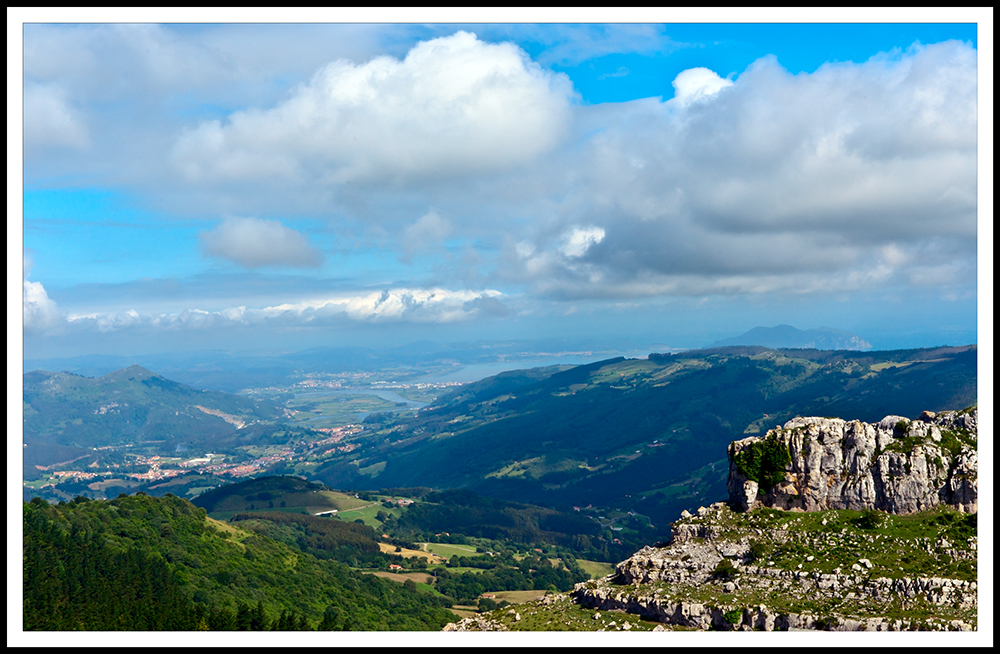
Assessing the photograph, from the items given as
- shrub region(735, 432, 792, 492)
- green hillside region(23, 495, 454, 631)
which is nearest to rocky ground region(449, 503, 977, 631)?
shrub region(735, 432, 792, 492)

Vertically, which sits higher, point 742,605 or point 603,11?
point 603,11

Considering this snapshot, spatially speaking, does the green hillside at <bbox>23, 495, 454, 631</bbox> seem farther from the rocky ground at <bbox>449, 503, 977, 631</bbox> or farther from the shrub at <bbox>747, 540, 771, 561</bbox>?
the shrub at <bbox>747, 540, 771, 561</bbox>

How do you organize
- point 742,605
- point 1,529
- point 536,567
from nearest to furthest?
point 1,529 < point 742,605 < point 536,567

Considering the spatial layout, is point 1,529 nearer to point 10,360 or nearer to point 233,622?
point 10,360

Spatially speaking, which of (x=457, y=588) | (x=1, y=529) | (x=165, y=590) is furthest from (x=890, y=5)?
(x=457, y=588)

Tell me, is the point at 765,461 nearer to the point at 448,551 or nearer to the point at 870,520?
the point at 870,520

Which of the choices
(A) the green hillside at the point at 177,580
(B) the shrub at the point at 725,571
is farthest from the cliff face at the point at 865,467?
(A) the green hillside at the point at 177,580
